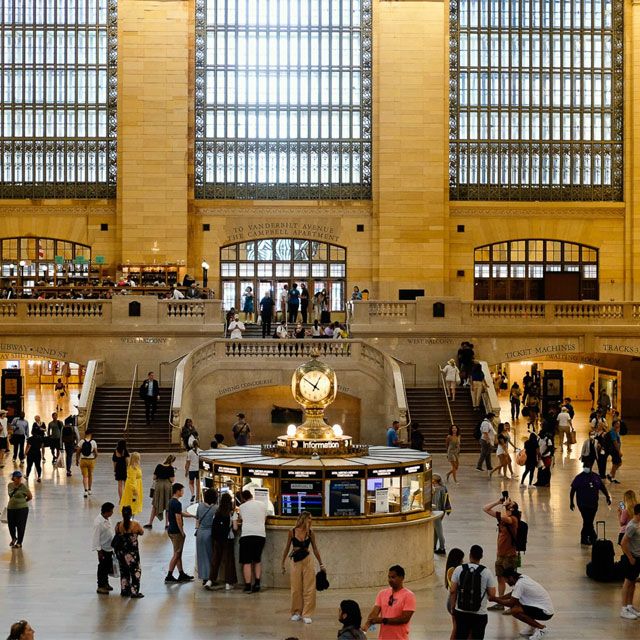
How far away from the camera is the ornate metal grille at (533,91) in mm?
46469

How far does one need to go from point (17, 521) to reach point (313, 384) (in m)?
5.31

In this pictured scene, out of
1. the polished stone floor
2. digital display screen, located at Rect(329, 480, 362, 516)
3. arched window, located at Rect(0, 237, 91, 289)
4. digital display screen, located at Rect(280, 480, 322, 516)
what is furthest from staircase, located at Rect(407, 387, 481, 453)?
digital display screen, located at Rect(280, 480, 322, 516)

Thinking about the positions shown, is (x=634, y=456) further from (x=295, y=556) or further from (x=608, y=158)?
(x=295, y=556)

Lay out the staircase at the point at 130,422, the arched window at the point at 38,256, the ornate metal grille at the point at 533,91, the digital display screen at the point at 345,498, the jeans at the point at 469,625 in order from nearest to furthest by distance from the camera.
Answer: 1. the jeans at the point at 469,625
2. the digital display screen at the point at 345,498
3. the staircase at the point at 130,422
4. the arched window at the point at 38,256
5. the ornate metal grille at the point at 533,91

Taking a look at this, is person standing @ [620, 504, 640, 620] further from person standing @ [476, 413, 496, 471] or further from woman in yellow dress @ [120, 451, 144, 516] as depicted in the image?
person standing @ [476, 413, 496, 471]

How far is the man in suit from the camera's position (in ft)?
109

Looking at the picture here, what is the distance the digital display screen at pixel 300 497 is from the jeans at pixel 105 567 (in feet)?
7.30

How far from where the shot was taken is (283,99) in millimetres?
46156

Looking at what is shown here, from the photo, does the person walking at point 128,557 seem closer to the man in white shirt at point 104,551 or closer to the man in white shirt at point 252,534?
the man in white shirt at point 104,551

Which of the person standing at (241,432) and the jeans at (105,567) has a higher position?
the person standing at (241,432)

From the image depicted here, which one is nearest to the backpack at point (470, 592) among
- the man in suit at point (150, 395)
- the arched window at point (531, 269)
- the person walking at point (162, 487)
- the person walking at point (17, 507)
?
the person walking at point (162, 487)

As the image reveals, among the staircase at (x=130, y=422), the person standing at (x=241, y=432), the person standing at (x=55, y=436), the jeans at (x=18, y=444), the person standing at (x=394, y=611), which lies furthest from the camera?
the staircase at (x=130, y=422)

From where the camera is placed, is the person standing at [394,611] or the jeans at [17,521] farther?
the jeans at [17,521]

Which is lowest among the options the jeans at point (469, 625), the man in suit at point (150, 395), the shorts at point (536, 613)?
the shorts at point (536, 613)
